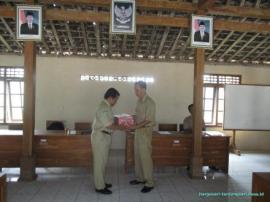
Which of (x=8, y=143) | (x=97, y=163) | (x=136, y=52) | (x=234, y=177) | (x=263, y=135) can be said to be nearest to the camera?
(x=97, y=163)

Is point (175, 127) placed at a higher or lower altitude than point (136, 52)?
lower

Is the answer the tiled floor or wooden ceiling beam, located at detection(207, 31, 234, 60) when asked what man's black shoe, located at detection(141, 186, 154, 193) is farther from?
wooden ceiling beam, located at detection(207, 31, 234, 60)

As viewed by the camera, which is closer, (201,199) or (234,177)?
(201,199)

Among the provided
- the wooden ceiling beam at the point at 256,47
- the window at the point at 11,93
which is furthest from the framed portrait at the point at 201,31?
the window at the point at 11,93

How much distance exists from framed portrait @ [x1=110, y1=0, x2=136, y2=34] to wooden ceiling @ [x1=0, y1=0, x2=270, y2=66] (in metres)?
0.20

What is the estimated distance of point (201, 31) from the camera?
16.4ft

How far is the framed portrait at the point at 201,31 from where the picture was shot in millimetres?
4949

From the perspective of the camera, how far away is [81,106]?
7.86 m

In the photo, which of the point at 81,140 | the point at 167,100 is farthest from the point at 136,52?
the point at 81,140

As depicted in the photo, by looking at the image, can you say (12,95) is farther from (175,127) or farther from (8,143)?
(175,127)

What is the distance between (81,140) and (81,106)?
9.14 feet

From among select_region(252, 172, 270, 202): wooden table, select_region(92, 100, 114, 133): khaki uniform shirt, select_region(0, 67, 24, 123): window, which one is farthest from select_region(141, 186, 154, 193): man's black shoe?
select_region(0, 67, 24, 123): window

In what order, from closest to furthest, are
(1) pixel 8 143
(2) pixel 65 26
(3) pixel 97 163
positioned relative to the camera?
(3) pixel 97 163 → (1) pixel 8 143 → (2) pixel 65 26

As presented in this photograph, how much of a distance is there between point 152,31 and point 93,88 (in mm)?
2341
